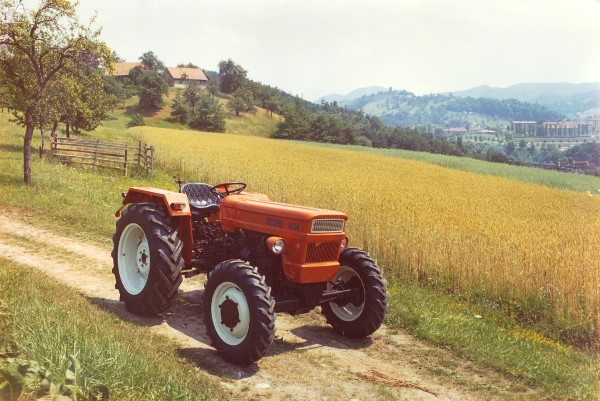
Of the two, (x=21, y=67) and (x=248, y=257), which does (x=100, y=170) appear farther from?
(x=248, y=257)

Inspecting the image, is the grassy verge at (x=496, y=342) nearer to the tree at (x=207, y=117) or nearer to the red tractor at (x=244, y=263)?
the red tractor at (x=244, y=263)

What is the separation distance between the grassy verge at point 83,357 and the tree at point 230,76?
361ft

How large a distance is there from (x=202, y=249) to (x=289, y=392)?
2491 millimetres

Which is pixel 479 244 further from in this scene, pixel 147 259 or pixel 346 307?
pixel 147 259

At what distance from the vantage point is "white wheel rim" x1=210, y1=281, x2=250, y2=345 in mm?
5234

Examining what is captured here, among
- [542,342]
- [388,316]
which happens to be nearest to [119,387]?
[388,316]

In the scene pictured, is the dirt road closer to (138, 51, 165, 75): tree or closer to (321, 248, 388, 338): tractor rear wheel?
(321, 248, 388, 338): tractor rear wheel

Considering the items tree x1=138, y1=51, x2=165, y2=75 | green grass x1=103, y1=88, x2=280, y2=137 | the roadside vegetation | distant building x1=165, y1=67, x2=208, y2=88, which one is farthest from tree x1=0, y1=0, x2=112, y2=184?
distant building x1=165, y1=67, x2=208, y2=88

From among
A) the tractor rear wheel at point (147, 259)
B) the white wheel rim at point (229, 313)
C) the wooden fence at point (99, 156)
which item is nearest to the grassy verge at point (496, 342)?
the white wheel rim at point (229, 313)

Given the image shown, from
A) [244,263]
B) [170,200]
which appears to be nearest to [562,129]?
[170,200]

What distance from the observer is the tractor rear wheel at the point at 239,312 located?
498 cm

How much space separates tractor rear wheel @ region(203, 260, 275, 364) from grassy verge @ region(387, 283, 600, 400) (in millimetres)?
2401

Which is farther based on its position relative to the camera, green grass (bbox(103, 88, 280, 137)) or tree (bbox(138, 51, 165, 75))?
tree (bbox(138, 51, 165, 75))

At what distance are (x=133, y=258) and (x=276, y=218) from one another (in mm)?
2404
